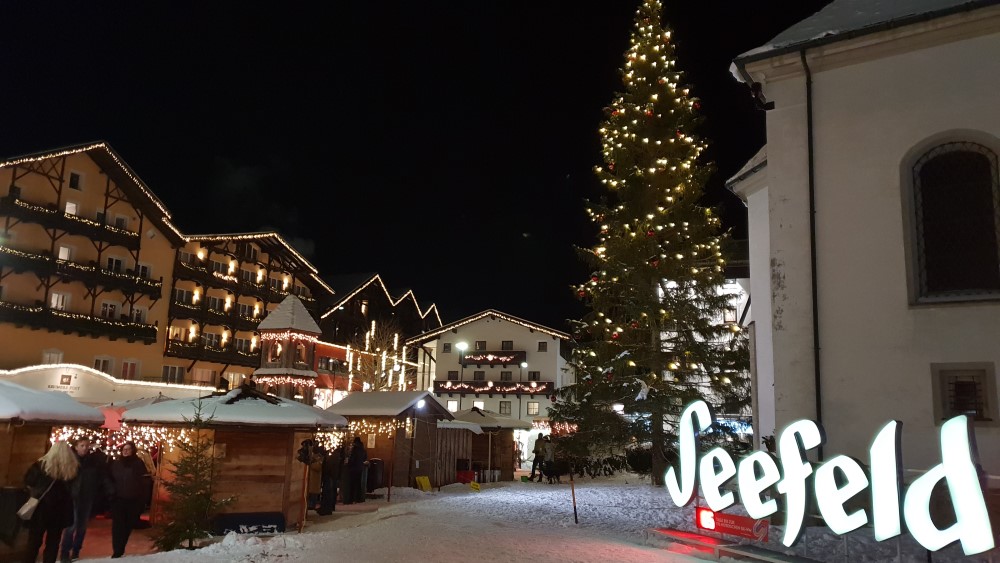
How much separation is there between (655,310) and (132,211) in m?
33.9

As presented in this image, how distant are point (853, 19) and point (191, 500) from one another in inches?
605

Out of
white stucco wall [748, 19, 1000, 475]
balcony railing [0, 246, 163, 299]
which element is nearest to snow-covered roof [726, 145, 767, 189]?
white stucco wall [748, 19, 1000, 475]

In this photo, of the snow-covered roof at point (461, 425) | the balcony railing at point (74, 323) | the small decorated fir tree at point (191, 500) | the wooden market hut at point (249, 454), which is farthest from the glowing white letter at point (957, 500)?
the balcony railing at point (74, 323)

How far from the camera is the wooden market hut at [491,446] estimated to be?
101 ft

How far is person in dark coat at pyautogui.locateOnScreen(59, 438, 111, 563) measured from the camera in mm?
10859

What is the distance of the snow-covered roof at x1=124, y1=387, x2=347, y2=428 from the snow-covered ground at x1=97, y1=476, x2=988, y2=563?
224 cm

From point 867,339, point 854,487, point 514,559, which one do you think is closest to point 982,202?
point 867,339

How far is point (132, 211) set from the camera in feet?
143

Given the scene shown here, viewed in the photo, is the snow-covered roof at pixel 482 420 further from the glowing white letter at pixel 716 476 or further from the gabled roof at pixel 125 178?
the gabled roof at pixel 125 178

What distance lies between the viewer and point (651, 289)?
26469 millimetres

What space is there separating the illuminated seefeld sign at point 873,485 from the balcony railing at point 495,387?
1738 inches

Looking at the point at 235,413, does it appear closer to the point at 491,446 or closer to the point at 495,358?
the point at 491,446

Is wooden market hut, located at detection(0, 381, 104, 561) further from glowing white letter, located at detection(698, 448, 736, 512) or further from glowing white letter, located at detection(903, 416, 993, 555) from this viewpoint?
glowing white letter, located at detection(903, 416, 993, 555)

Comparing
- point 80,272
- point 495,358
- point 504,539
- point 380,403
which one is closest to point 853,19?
point 504,539
